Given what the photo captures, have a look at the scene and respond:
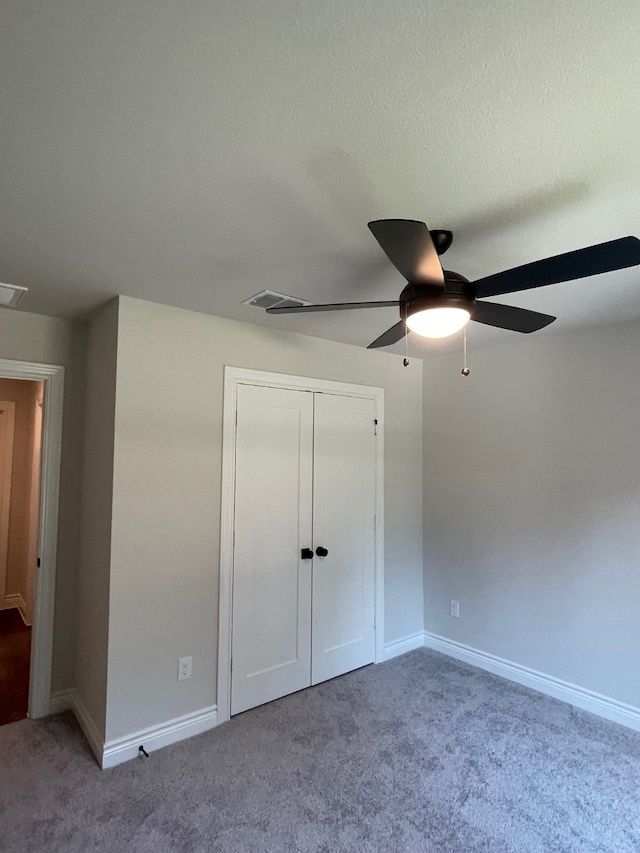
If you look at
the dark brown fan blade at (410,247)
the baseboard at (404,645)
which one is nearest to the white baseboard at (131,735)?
the baseboard at (404,645)

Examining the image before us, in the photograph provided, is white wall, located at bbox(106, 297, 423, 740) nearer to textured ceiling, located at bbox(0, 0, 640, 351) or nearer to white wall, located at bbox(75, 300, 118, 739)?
white wall, located at bbox(75, 300, 118, 739)

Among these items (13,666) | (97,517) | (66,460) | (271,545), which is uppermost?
(66,460)

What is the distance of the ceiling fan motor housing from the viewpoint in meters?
1.69

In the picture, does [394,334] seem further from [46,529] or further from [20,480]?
[20,480]

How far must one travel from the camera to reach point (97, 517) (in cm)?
279

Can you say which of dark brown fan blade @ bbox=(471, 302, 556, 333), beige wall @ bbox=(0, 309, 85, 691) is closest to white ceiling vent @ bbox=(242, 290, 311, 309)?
dark brown fan blade @ bbox=(471, 302, 556, 333)

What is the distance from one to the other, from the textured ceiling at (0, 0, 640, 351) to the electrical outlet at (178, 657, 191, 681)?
2.19m

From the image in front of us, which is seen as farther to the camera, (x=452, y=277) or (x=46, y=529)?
(x=46, y=529)

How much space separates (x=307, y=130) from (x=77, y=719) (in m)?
3.40

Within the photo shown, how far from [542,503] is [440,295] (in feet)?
7.61

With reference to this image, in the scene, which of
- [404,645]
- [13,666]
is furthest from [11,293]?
[404,645]

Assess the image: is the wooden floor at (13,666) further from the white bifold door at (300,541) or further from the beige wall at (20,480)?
the white bifold door at (300,541)

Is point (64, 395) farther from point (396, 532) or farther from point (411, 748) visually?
point (411, 748)

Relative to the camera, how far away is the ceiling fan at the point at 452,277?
1.33 metres
